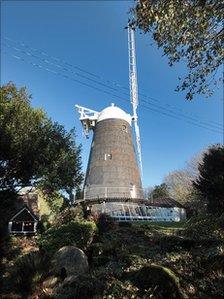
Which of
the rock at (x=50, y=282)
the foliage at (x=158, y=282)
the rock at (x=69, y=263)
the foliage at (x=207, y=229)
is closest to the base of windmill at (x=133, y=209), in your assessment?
the foliage at (x=207, y=229)

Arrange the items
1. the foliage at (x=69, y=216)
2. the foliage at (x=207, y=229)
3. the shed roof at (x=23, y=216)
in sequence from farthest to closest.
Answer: the shed roof at (x=23, y=216) → the foliage at (x=69, y=216) → the foliage at (x=207, y=229)

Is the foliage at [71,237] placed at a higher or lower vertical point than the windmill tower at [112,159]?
lower

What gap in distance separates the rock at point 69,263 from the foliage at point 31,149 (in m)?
12.2

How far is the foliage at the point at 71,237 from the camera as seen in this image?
19700 millimetres

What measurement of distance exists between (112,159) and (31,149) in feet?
48.3

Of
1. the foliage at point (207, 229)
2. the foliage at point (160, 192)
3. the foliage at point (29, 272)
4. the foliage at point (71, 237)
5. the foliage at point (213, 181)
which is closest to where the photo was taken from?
the foliage at point (29, 272)

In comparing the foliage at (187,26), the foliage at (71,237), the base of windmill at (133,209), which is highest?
the foliage at (187,26)

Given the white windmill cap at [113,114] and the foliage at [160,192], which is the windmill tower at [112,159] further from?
the foliage at [160,192]

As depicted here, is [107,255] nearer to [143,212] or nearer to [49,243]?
[49,243]

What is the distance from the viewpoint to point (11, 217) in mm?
29375

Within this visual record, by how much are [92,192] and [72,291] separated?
2670cm

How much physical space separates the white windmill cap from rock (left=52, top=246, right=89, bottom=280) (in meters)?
29.6

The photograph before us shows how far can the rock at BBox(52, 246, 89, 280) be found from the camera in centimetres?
1562

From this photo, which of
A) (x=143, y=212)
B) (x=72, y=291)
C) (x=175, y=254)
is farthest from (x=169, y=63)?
(x=143, y=212)
